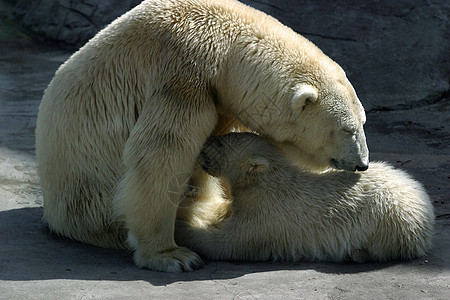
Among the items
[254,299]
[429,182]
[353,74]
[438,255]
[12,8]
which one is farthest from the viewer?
[12,8]

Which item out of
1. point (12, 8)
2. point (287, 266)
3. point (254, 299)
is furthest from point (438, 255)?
point (12, 8)

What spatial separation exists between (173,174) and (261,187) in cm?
62

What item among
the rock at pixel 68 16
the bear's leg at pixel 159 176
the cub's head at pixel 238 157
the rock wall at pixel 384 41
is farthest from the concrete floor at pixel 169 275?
the rock at pixel 68 16

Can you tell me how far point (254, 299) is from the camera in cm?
365

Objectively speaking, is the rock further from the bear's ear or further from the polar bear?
the bear's ear

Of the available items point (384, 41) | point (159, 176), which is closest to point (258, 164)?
point (159, 176)

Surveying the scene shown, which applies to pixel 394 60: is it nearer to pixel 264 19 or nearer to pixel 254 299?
pixel 264 19

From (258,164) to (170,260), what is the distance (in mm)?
812

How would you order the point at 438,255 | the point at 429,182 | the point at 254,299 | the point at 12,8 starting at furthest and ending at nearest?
the point at 12,8 < the point at 429,182 < the point at 438,255 < the point at 254,299

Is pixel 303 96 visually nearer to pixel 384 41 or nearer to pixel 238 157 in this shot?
pixel 238 157

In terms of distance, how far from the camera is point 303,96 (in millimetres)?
4145

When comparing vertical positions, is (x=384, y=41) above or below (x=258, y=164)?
above

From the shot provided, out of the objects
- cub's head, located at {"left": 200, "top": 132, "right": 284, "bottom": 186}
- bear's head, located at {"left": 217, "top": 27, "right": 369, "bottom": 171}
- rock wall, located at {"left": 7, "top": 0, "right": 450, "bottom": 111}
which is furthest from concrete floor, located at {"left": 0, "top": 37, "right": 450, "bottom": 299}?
rock wall, located at {"left": 7, "top": 0, "right": 450, "bottom": 111}

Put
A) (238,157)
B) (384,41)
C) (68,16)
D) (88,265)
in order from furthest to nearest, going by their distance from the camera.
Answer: (68,16) < (384,41) < (238,157) < (88,265)
